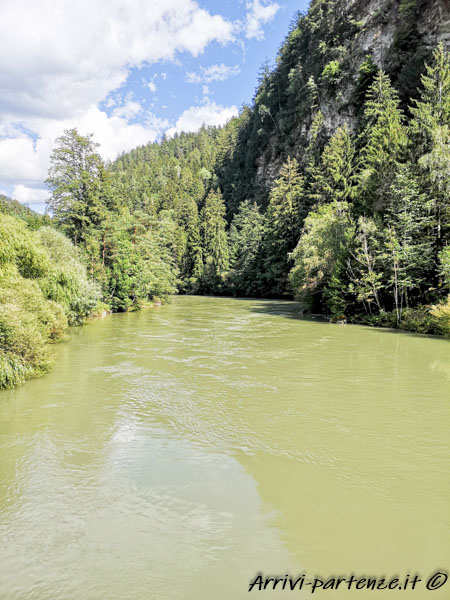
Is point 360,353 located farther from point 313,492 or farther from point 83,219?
point 83,219

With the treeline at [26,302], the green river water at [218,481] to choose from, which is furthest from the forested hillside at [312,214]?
the green river water at [218,481]

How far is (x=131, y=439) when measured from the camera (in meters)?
8.43

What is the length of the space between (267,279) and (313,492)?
56365 millimetres

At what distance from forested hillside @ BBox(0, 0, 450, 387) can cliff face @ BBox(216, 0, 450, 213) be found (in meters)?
0.23

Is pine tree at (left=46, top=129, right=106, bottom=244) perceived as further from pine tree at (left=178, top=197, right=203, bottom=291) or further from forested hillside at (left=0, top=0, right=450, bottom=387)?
pine tree at (left=178, top=197, right=203, bottom=291)

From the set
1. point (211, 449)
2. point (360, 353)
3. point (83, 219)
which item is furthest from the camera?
point (83, 219)

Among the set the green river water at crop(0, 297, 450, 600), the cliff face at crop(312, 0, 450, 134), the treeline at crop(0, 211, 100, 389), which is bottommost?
the green river water at crop(0, 297, 450, 600)

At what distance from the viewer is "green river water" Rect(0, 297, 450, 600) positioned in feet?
15.0

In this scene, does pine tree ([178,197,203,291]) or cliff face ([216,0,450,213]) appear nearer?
cliff face ([216,0,450,213])

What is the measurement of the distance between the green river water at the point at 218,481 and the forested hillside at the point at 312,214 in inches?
172

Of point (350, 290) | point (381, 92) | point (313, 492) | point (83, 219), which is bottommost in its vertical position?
point (313, 492)

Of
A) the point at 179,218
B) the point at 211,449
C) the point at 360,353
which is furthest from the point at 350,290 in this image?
the point at 179,218

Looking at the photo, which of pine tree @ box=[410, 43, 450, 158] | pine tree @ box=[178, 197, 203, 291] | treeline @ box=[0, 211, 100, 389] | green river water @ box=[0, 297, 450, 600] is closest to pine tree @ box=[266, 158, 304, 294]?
pine tree @ box=[178, 197, 203, 291]

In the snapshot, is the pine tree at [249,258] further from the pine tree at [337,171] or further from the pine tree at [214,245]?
the pine tree at [337,171]
